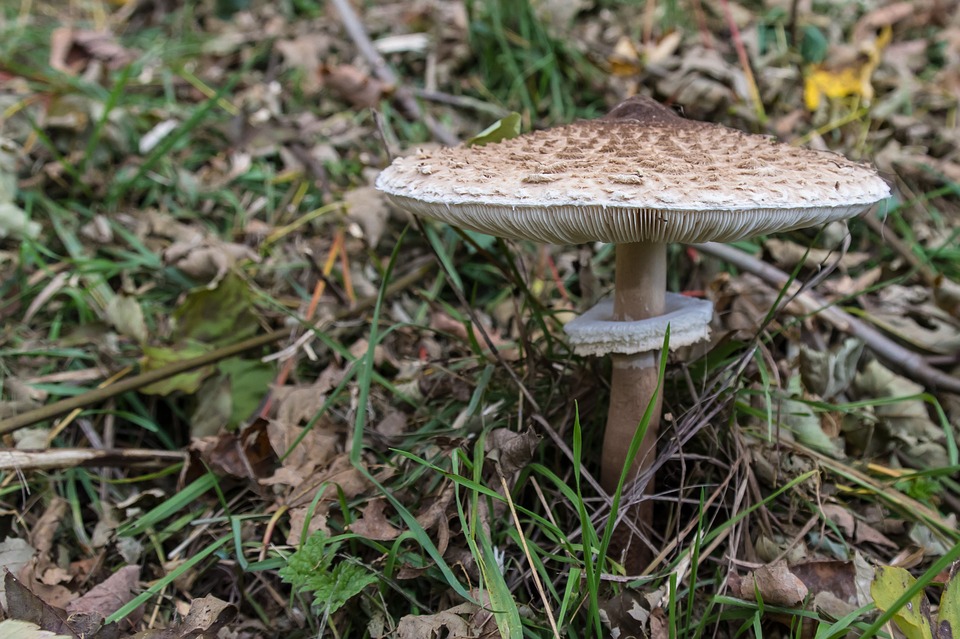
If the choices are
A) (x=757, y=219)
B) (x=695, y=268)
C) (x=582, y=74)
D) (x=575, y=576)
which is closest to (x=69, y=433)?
(x=575, y=576)

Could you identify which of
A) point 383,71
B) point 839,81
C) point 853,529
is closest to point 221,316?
point 383,71

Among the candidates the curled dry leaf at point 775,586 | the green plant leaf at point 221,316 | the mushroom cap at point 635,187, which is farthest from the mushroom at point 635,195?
the green plant leaf at point 221,316

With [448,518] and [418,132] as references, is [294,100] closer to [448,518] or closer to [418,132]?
[418,132]

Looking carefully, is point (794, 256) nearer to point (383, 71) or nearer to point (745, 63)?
point (745, 63)

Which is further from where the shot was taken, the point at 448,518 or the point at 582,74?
the point at 582,74

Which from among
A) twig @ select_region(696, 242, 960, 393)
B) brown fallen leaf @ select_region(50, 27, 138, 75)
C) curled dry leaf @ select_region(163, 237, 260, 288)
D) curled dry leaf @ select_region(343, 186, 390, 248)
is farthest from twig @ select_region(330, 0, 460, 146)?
twig @ select_region(696, 242, 960, 393)

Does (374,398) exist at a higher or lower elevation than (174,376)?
lower
